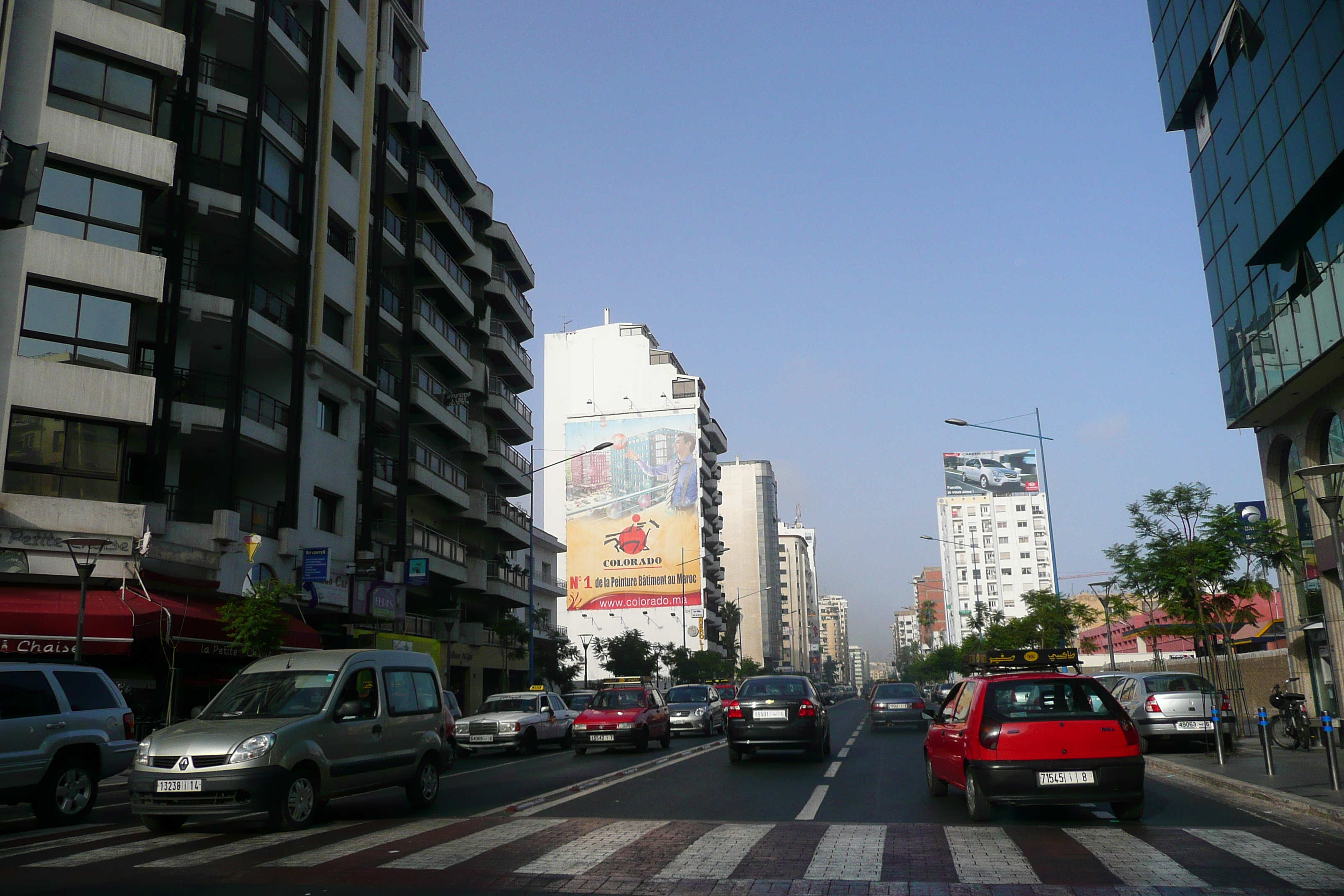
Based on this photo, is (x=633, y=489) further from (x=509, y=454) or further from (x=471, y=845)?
(x=471, y=845)

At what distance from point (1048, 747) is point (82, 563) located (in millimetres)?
20879

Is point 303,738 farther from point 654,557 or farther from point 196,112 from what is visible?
point 654,557

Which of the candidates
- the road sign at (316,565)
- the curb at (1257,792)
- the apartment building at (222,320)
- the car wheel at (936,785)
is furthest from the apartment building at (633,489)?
the car wheel at (936,785)

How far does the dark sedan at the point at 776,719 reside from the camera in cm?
1883

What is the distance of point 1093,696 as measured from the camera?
10992 millimetres

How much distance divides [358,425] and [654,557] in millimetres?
77555

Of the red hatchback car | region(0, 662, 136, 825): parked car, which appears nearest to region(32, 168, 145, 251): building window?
region(0, 662, 136, 825): parked car

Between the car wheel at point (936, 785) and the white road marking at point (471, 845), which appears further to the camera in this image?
the car wheel at point (936, 785)

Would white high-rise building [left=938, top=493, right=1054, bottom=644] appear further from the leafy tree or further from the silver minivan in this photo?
the silver minivan

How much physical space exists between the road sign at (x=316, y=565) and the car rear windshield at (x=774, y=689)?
15.1 m

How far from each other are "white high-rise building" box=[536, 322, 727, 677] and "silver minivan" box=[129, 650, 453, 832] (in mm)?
93809

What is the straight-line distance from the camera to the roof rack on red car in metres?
23.0

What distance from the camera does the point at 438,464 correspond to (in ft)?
142

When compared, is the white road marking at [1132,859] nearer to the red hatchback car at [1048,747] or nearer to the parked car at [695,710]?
the red hatchback car at [1048,747]
